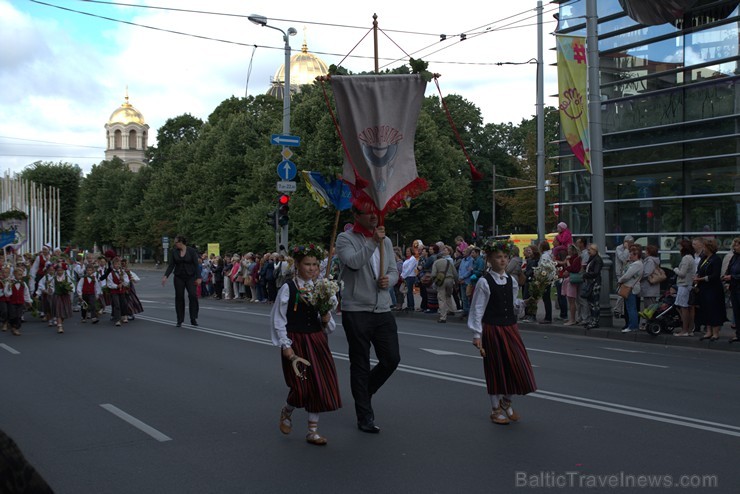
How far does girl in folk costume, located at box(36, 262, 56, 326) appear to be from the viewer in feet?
59.5

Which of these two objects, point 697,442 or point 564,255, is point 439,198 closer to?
point 564,255

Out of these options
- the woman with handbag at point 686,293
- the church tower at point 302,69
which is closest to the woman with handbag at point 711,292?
the woman with handbag at point 686,293

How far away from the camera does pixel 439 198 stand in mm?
45219

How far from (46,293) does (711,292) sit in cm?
1478

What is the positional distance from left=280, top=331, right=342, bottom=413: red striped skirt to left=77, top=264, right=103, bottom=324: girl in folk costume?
44.3ft

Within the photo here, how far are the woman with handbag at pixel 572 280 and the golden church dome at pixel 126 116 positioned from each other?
12525 cm

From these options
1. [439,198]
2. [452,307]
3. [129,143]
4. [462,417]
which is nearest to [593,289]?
[452,307]

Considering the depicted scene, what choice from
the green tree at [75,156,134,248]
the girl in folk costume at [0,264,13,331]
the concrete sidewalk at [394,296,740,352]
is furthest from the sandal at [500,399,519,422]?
the green tree at [75,156,134,248]

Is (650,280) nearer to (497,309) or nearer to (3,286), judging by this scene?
(497,309)

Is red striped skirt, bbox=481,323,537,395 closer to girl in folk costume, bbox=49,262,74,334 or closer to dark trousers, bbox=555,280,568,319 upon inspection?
dark trousers, bbox=555,280,568,319

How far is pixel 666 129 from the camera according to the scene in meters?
23.4

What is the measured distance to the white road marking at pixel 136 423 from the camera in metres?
6.97

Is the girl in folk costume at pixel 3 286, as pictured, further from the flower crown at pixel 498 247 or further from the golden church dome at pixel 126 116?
the golden church dome at pixel 126 116

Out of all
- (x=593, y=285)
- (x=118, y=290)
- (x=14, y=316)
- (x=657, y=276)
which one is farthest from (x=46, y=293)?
(x=657, y=276)
